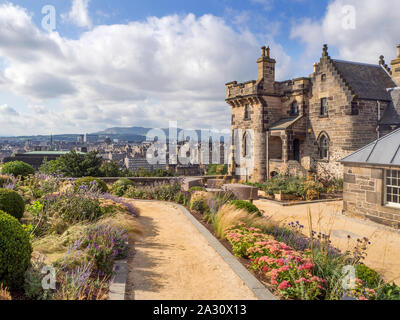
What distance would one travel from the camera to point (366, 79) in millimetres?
21625

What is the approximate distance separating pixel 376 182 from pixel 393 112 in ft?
38.8

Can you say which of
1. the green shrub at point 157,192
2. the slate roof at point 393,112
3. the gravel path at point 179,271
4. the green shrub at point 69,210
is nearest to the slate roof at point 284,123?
the slate roof at point 393,112

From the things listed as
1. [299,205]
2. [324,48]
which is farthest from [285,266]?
[324,48]

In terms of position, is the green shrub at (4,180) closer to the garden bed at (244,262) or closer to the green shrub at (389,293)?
the garden bed at (244,262)

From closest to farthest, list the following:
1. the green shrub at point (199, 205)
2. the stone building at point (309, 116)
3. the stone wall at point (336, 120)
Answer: the green shrub at point (199, 205)
the stone wall at point (336, 120)
the stone building at point (309, 116)

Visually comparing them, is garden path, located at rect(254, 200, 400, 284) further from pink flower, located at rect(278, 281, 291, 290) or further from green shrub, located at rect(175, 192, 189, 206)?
green shrub, located at rect(175, 192, 189, 206)

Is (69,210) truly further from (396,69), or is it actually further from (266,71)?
(396,69)

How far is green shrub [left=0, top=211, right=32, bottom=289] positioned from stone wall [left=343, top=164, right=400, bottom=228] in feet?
35.5

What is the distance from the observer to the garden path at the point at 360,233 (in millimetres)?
7035

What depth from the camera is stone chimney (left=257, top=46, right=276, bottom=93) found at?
24.0m

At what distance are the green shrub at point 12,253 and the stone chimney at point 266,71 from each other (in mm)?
22297

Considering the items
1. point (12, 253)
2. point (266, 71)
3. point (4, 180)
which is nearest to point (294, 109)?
point (266, 71)

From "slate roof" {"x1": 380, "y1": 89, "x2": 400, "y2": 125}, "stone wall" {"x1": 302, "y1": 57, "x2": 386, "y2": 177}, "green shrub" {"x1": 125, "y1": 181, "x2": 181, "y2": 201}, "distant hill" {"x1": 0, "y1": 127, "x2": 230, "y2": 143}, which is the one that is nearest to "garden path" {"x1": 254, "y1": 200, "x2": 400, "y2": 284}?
"green shrub" {"x1": 125, "y1": 181, "x2": 181, "y2": 201}

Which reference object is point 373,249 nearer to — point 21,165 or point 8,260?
point 8,260
